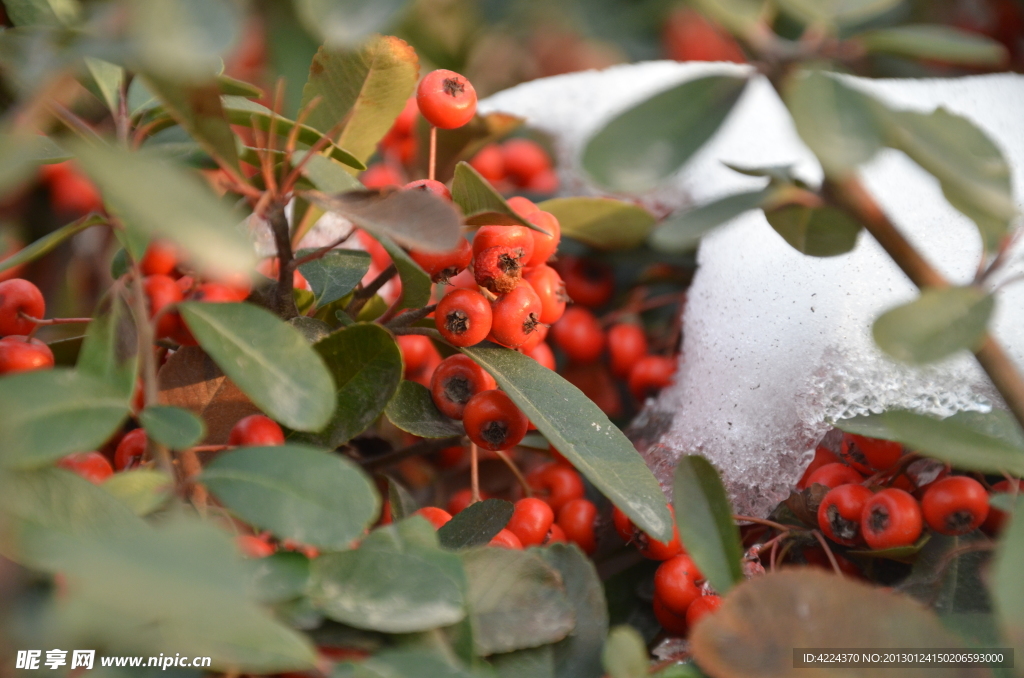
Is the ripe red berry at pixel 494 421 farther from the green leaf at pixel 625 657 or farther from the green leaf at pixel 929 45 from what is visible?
the green leaf at pixel 929 45

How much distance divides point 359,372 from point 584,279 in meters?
0.54

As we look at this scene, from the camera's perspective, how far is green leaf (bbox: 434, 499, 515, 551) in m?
0.61

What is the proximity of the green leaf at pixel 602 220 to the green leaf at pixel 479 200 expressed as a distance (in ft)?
0.76

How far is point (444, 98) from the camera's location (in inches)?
26.4

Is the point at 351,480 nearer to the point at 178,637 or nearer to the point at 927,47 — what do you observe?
the point at 178,637

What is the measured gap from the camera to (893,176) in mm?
882

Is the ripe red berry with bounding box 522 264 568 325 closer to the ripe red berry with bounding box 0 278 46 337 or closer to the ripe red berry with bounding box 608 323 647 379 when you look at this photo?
the ripe red berry with bounding box 608 323 647 379

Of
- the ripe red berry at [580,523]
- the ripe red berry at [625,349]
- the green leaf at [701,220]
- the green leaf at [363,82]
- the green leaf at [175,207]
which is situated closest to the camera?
the green leaf at [175,207]

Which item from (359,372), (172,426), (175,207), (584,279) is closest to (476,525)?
(359,372)

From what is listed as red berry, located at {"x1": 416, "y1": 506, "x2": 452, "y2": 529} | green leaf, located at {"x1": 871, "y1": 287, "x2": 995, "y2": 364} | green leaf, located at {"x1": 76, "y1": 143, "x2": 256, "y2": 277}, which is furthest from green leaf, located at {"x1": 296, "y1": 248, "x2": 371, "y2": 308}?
green leaf, located at {"x1": 871, "y1": 287, "x2": 995, "y2": 364}

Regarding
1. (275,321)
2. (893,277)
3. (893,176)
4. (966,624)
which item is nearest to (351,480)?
(275,321)

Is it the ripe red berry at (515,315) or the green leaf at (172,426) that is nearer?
the green leaf at (172,426)

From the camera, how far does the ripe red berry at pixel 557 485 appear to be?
795 mm

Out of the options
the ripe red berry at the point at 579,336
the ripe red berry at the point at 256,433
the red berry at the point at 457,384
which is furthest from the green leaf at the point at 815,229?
the ripe red berry at the point at 579,336
